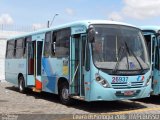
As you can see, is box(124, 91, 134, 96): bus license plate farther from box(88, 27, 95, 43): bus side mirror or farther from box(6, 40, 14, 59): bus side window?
box(6, 40, 14, 59): bus side window

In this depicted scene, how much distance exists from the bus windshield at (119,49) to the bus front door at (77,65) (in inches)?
27.9

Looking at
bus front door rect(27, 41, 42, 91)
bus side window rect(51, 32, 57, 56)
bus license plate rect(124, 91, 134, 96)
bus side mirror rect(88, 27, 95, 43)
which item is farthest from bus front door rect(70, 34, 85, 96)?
bus front door rect(27, 41, 42, 91)

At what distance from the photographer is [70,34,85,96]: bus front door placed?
1255 cm

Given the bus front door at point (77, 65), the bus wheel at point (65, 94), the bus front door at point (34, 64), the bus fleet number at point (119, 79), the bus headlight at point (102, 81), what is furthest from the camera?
the bus front door at point (34, 64)

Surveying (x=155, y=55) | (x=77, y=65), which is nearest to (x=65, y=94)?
(x=77, y=65)

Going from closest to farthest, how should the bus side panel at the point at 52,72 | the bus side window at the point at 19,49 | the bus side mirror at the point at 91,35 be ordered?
the bus side mirror at the point at 91,35 → the bus side panel at the point at 52,72 → the bus side window at the point at 19,49

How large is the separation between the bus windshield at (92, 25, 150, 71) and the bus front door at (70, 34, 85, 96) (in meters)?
0.71

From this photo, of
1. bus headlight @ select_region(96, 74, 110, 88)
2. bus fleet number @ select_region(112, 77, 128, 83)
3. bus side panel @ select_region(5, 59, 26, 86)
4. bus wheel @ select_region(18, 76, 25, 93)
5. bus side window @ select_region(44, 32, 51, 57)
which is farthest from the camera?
bus wheel @ select_region(18, 76, 25, 93)

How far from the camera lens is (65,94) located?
13664 millimetres

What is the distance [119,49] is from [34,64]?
589 centimetres

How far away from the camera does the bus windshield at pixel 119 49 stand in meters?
11.9

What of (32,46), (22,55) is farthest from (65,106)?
(22,55)

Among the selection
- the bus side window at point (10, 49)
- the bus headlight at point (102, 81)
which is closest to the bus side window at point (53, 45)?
the bus headlight at point (102, 81)

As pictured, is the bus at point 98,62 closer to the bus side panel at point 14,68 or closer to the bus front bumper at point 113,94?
the bus front bumper at point 113,94
